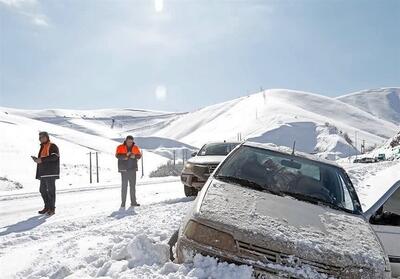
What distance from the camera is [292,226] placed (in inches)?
149

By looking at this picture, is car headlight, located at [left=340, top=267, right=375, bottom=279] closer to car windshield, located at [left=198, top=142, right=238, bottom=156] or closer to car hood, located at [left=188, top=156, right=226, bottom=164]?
car hood, located at [left=188, top=156, right=226, bottom=164]

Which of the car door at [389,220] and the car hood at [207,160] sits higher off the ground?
the car hood at [207,160]

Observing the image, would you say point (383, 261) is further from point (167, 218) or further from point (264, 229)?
point (167, 218)

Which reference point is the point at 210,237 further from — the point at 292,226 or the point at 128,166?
the point at 128,166

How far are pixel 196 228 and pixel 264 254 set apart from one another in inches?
25.6

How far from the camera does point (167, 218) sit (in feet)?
25.6

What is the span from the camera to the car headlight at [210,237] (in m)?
3.55

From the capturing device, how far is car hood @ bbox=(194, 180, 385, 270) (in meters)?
3.49

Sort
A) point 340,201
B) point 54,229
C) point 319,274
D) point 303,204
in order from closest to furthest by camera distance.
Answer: point 319,274 → point 303,204 → point 340,201 → point 54,229

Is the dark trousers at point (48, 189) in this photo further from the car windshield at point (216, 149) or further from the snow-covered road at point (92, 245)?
the car windshield at point (216, 149)

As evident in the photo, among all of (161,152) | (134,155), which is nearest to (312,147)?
(161,152)

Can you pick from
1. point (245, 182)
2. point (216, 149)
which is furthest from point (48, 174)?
point (245, 182)

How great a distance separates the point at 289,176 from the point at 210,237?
6.19ft

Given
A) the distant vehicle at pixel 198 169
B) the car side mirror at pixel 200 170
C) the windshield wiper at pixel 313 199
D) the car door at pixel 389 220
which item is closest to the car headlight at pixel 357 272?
the windshield wiper at pixel 313 199
